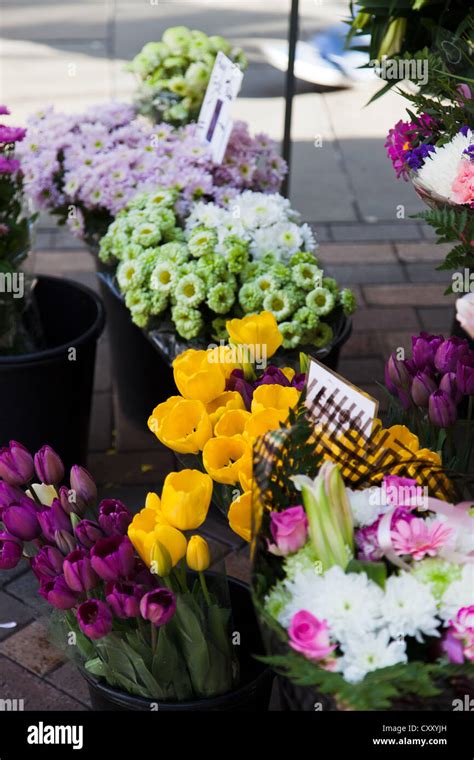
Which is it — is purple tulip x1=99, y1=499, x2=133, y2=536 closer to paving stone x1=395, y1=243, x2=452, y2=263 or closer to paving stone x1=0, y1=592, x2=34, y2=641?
paving stone x1=0, y1=592, x2=34, y2=641

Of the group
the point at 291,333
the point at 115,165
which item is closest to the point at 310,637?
the point at 291,333

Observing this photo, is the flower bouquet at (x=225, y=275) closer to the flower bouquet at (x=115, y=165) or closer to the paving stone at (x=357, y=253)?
the flower bouquet at (x=115, y=165)

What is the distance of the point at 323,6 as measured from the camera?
23.3 ft

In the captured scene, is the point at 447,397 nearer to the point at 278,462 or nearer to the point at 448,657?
the point at 278,462

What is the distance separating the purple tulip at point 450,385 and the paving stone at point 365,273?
2.18 m

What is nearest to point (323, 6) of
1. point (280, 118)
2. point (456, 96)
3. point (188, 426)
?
point (280, 118)

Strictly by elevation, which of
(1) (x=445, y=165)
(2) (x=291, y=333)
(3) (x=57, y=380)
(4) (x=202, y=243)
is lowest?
(3) (x=57, y=380)

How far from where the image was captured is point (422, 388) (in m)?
1.31

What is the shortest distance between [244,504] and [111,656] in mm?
280

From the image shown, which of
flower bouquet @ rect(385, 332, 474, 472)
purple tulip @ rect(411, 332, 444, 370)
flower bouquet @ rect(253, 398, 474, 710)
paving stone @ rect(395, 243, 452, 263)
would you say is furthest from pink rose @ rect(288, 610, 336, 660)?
paving stone @ rect(395, 243, 452, 263)

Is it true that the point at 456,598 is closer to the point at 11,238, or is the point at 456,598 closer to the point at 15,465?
the point at 15,465

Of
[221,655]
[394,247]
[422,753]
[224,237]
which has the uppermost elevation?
[224,237]

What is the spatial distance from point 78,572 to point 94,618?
0.06m

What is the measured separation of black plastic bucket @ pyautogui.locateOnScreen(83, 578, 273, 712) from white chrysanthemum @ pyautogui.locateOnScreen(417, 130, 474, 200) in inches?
25.3
